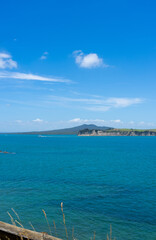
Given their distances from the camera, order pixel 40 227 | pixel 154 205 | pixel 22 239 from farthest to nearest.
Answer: pixel 154 205
pixel 40 227
pixel 22 239

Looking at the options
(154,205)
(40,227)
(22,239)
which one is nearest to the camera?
(22,239)

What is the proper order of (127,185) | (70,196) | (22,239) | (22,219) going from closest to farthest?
(22,239)
(22,219)
(70,196)
(127,185)

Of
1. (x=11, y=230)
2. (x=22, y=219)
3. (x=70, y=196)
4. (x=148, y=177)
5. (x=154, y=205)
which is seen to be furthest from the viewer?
(x=148, y=177)

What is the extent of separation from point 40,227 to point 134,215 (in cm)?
1156

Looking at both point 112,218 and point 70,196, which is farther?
point 70,196

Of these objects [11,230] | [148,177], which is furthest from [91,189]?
[11,230]

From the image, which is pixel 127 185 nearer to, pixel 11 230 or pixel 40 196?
pixel 40 196

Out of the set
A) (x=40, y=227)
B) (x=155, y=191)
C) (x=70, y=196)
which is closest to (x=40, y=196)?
(x=70, y=196)

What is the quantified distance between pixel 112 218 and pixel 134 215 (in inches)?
120

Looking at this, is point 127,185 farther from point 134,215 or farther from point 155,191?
point 134,215

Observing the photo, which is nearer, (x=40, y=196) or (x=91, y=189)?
(x=40, y=196)

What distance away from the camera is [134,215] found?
25.6 metres

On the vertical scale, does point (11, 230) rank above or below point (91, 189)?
above

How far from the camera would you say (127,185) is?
4159cm
